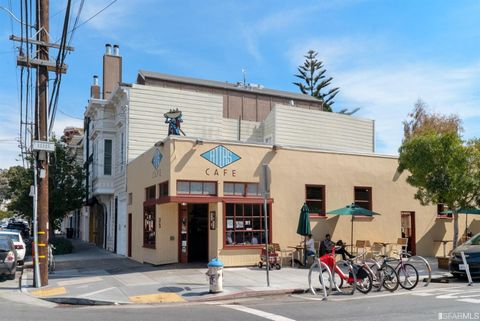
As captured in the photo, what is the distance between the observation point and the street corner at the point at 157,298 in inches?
465

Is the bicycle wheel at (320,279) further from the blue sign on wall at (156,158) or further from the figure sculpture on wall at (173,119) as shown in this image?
the figure sculpture on wall at (173,119)

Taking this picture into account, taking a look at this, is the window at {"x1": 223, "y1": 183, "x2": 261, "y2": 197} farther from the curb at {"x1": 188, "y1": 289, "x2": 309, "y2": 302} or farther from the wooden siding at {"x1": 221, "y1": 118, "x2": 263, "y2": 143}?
the wooden siding at {"x1": 221, "y1": 118, "x2": 263, "y2": 143}

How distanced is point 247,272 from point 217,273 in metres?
4.06

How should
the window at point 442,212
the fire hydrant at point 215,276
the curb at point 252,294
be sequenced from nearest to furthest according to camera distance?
the curb at point 252,294 → the fire hydrant at point 215,276 → the window at point 442,212

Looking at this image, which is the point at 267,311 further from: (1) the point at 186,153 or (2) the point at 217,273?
(1) the point at 186,153

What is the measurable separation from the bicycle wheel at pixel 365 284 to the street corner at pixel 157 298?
426 cm

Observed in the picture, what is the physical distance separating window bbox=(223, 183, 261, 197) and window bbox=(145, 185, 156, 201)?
3357mm

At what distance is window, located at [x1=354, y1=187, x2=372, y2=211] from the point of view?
2062 cm

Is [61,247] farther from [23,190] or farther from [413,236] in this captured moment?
[413,236]

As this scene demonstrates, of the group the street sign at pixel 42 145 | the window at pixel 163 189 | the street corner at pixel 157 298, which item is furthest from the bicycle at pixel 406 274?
the street sign at pixel 42 145

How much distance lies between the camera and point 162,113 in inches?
949

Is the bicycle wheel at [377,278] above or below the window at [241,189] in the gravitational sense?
below

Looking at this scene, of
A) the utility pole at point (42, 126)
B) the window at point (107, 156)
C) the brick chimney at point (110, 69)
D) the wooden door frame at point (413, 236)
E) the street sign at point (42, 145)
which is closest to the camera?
the street sign at point (42, 145)

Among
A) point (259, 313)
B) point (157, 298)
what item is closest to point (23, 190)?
point (157, 298)
